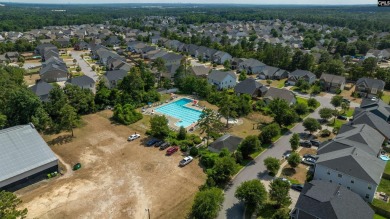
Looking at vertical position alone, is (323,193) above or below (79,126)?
above

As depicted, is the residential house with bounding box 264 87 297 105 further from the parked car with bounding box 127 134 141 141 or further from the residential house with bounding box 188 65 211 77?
the parked car with bounding box 127 134 141 141

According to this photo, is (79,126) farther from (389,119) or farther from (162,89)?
(389,119)

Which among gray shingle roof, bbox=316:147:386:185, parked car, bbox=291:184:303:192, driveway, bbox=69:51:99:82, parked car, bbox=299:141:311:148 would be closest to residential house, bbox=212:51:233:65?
driveway, bbox=69:51:99:82

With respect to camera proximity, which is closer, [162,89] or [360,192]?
[360,192]

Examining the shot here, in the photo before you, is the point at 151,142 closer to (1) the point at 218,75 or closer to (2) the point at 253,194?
(2) the point at 253,194

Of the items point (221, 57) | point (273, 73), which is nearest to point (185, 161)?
point (273, 73)

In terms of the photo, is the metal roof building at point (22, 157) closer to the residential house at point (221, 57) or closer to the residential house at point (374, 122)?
the residential house at point (374, 122)

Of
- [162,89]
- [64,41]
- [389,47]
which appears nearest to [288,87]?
[162,89]
